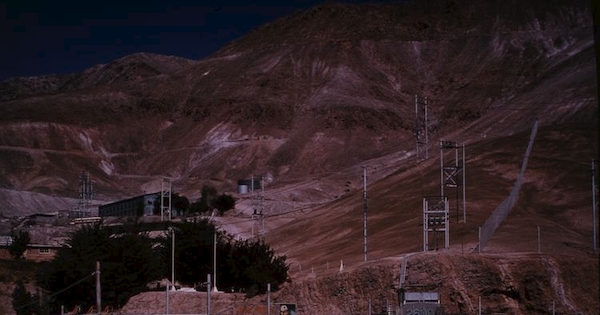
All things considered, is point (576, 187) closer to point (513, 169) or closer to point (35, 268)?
point (513, 169)

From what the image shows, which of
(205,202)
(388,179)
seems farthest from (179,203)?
(388,179)

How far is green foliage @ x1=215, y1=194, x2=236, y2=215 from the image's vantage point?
418ft

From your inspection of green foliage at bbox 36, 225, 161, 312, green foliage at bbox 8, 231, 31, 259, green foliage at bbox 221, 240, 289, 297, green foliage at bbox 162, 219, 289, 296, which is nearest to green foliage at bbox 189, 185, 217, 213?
green foliage at bbox 8, 231, 31, 259

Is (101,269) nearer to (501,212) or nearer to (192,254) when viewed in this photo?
(192,254)

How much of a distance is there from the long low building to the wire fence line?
50367mm

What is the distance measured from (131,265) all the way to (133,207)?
222ft

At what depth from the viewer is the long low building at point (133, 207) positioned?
431 feet

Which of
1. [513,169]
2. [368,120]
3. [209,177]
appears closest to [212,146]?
[209,177]

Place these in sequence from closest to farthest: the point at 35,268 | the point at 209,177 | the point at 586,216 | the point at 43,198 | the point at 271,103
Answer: the point at 586,216 → the point at 35,268 → the point at 43,198 → the point at 209,177 → the point at 271,103

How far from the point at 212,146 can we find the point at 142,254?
395 feet

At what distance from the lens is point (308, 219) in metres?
108

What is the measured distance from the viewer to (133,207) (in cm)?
13512

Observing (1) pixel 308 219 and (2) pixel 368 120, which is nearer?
(1) pixel 308 219

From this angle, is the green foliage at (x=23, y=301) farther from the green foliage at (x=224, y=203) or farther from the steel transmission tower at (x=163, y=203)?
the green foliage at (x=224, y=203)
